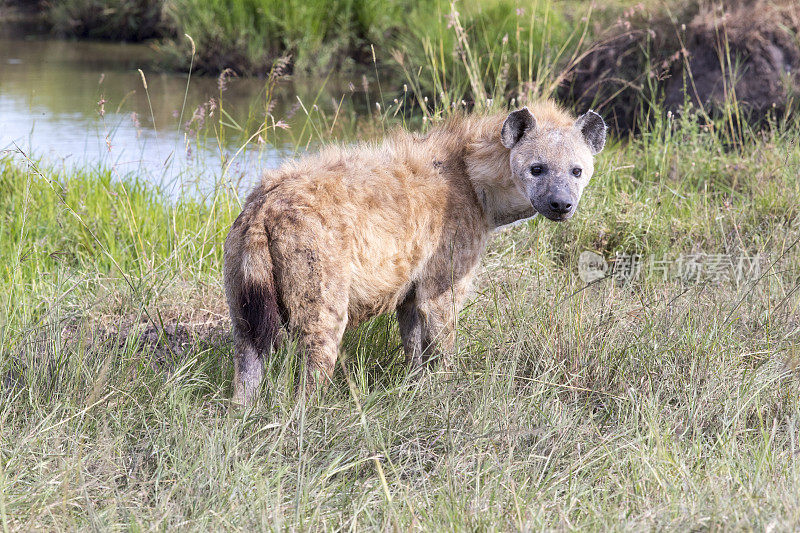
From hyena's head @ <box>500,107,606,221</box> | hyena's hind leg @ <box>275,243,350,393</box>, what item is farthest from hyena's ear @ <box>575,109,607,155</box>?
hyena's hind leg @ <box>275,243,350,393</box>

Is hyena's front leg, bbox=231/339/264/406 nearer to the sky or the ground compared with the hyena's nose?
nearer to the ground

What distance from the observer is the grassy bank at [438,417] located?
2.24m

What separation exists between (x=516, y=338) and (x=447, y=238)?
1.65ft

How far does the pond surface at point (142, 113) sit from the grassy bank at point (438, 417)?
0.92 m

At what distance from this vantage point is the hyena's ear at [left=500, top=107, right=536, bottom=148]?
3105 millimetres

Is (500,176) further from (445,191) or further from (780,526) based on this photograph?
(780,526)

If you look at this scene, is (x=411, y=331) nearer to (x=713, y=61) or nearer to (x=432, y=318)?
(x=432, y=318)

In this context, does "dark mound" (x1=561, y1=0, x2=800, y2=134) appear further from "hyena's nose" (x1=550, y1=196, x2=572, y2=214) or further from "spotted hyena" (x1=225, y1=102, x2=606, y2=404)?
"hyena's nose" (x1=550, y1=196, x2=572, y2=214)

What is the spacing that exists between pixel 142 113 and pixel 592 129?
5743mm

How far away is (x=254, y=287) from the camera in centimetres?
252

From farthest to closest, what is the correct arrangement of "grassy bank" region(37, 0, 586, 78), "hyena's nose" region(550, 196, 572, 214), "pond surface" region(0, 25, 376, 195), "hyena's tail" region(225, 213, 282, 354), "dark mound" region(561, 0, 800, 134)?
1. "grassy bank" region(37, 0, 586, 78)
2. "dark mound" region(561, 0, 800, 134)
3. "pond surface" region(0, 25, 376, 195)
4. "hyena's nose" region(550, 196, 572, 214)
5. "hyena's tail" region(225, 213, 282, 354)

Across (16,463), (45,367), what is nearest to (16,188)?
(45,367)

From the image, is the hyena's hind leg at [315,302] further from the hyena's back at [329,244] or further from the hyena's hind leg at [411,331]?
the hyena's hind leg at [411,331]

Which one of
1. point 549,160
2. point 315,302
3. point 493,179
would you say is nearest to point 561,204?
point 549,160
